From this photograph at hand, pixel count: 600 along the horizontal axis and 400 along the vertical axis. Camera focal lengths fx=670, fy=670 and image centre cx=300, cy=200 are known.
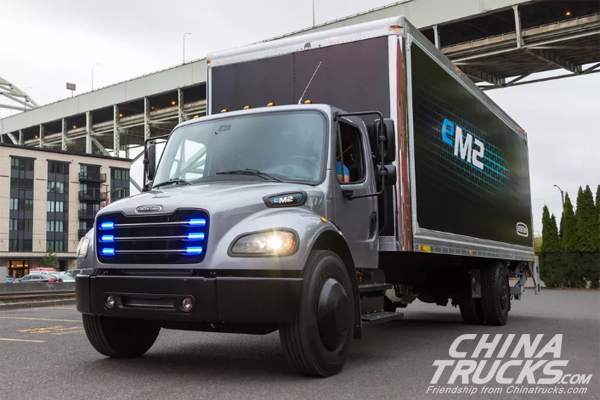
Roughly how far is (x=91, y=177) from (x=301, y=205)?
3395 inches

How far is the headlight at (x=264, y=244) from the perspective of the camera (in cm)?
579

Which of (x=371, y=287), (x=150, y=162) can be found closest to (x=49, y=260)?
(x=150, y=162)

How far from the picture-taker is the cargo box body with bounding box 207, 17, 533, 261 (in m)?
8.07

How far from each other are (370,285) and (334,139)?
171 centimetres

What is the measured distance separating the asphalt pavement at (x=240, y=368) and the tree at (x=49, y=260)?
237 ft

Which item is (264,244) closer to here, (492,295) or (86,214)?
(492,295)

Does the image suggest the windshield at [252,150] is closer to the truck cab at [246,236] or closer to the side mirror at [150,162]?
the truck cab at [246,236]

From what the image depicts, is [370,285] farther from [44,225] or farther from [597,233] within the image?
[44,225]

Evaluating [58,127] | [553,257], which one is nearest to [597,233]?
[553,257]

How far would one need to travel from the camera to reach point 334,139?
23.1 ft

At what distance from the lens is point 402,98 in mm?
8086

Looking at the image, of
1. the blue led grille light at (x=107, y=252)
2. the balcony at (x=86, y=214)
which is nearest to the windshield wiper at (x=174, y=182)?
the blue led grille light at (x=107, y=252)

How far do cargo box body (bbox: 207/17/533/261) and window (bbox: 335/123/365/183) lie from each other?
0.60 metres
